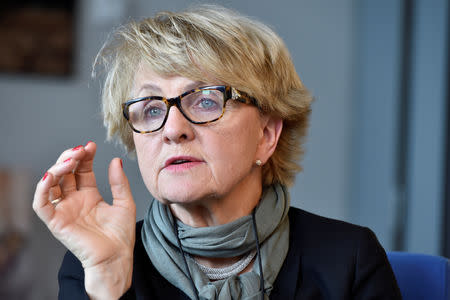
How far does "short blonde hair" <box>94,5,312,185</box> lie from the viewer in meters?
1.28

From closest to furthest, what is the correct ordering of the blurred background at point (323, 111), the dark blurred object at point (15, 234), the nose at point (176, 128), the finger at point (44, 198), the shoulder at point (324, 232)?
the finger at point (44, 198), the nose at point (176, 128), the shoulder at point (324, 232), the blurred background at point (323, 111), the dark blurred object at point (15, 234)

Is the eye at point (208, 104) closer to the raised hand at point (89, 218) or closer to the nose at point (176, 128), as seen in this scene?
the nose at point (176, 128)

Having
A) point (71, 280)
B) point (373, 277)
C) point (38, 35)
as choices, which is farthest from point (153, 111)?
point (38, 35)

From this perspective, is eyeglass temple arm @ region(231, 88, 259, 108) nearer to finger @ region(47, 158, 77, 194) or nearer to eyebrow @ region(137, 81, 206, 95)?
eyebrow @ region(137, 81, 206, 95)

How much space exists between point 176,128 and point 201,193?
0.53 ft

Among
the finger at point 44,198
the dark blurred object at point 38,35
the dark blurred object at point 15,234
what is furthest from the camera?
the dark blurred object at point 38,35

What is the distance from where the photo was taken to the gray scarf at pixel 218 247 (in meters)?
1.28

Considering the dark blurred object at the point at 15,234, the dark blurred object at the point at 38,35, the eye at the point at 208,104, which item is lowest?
the dark blurred object at the point at 15,234

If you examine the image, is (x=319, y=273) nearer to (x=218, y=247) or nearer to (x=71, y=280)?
(x=218, y=247)

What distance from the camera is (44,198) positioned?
3.69ft

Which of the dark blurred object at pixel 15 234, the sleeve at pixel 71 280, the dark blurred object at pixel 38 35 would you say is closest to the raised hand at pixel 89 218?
the sleeve at pixel 71 280

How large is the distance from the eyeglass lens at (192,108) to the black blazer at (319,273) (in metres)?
0.34

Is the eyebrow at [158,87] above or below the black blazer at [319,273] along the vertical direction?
above

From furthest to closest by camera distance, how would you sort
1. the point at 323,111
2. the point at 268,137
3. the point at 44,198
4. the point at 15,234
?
the point at 323,111 < the point at 15,234 < the point at 268,137 < the point at 44,198
